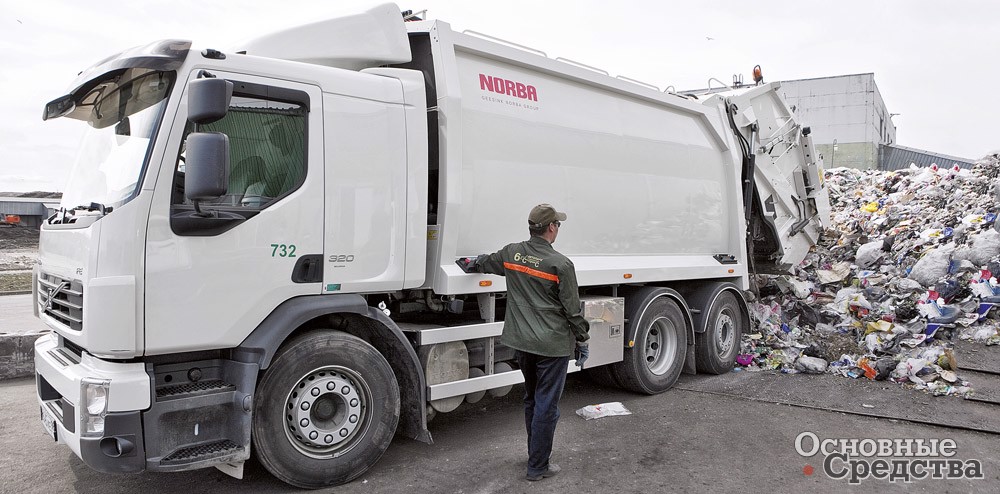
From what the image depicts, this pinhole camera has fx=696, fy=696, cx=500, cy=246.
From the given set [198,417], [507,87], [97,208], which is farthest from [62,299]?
[507,87]

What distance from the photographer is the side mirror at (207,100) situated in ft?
10.4

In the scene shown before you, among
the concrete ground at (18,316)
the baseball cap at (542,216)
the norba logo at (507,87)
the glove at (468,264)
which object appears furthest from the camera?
the concrete ground at (18,316)

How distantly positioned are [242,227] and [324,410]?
110cm

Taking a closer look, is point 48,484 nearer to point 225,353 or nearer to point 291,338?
point 225,353

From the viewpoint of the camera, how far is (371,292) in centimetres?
406

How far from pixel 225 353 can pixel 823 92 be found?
3165cm

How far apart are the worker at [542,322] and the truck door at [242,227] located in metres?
1.13

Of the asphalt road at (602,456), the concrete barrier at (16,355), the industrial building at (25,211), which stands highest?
the industrial building at (25,211)

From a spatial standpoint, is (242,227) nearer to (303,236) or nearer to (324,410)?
(303,236)

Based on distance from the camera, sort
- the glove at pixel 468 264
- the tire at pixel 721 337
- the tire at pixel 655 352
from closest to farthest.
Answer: the glove at pixel 468 264 < the tire at pixel 655 352 < the tire at pixel 721 337

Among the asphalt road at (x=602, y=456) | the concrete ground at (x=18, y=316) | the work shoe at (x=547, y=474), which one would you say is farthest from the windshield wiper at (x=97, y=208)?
the concrete ground at (x=18, y=316)

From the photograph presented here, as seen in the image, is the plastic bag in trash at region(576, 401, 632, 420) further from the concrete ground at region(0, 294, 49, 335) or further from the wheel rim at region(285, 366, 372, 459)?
the concrete ground at region(0, 294, 49, 335)

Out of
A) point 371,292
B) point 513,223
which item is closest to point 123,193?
point 371,292

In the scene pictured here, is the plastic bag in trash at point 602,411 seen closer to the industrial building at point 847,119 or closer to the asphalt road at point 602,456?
the asphalt road at point 602,456
